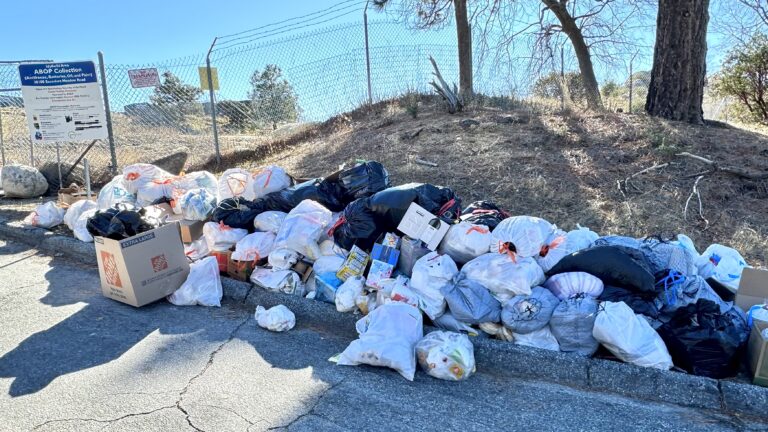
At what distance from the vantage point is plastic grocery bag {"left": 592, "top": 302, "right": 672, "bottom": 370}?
113 inches

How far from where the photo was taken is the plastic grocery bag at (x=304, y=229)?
410 centimetres

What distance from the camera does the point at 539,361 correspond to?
302cm

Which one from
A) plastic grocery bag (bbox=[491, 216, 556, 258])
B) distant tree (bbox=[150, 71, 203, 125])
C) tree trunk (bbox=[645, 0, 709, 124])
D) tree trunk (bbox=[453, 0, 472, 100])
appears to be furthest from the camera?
tree trunk (bbox=[453, 0, 472, 100])

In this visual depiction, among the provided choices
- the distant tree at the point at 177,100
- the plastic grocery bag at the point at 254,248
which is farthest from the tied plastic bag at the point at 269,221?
the distant tree at the point at 177,100

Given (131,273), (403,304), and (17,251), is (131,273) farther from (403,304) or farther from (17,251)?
(17,251)

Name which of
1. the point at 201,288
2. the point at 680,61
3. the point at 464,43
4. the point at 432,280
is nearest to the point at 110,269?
the point at 201,288

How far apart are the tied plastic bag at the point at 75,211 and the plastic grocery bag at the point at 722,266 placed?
18.6ft

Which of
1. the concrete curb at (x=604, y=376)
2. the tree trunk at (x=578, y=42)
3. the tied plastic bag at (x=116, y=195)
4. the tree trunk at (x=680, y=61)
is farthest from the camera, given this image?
the tree trunk at (x=578, y=42)

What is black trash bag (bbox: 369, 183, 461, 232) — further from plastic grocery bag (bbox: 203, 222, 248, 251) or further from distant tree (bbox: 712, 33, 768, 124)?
distant tree (bbox: 712, 33, 768, 124)

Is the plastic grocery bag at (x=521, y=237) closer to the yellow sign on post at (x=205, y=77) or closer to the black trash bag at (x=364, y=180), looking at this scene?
the black trash bag at (x=364, y=180)

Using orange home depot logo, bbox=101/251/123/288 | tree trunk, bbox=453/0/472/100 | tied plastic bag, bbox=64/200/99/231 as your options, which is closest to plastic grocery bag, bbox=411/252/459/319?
orange home depot logo, bbox=101/251/123/288

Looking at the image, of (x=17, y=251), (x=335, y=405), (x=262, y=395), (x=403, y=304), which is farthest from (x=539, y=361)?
(x=17, y=251)

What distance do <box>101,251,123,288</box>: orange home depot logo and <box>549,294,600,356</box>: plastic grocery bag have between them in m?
3.09

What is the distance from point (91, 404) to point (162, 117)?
7.88 metres
